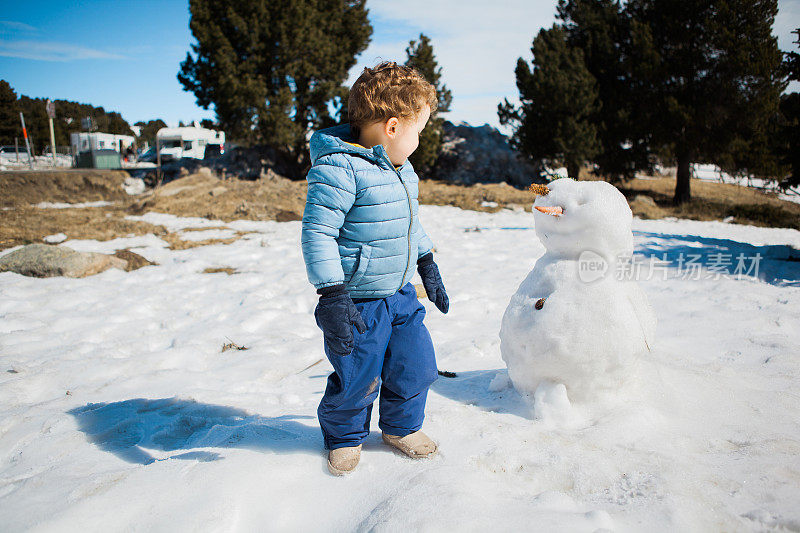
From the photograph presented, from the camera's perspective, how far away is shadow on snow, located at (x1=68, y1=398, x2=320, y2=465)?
6.79ft

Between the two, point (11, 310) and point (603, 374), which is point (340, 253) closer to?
point (603, 374)

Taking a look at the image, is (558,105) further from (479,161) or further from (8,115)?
(8,115)

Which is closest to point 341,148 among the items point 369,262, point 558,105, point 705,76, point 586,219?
point 369,262

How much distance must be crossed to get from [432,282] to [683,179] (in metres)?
15.3

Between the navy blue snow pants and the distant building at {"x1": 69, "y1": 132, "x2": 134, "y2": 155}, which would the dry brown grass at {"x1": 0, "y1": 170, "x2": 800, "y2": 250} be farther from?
the distant building at {"x1": 69, "y1": 132, "x2": 134, "y2": 155}

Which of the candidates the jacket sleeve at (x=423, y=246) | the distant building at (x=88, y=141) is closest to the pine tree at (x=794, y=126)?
the jacket sleeve at (x=423, y=246)

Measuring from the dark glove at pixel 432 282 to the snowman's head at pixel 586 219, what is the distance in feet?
1.81

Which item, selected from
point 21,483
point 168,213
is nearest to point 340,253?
point 21,483

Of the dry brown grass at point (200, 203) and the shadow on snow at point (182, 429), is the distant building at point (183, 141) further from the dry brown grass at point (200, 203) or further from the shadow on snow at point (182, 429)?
the shadow on snow at point (182, 429)

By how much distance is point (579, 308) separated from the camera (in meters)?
2.09

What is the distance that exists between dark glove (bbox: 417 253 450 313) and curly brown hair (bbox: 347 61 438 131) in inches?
25.7

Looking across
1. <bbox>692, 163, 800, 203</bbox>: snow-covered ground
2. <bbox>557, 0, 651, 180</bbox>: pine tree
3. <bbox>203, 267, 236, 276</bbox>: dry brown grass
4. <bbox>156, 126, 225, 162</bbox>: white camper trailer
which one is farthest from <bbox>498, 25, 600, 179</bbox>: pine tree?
<bbox>156, 126, 225, 162</bbox>: white camper trailer

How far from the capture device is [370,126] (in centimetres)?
188

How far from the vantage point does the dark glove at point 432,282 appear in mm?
2166
